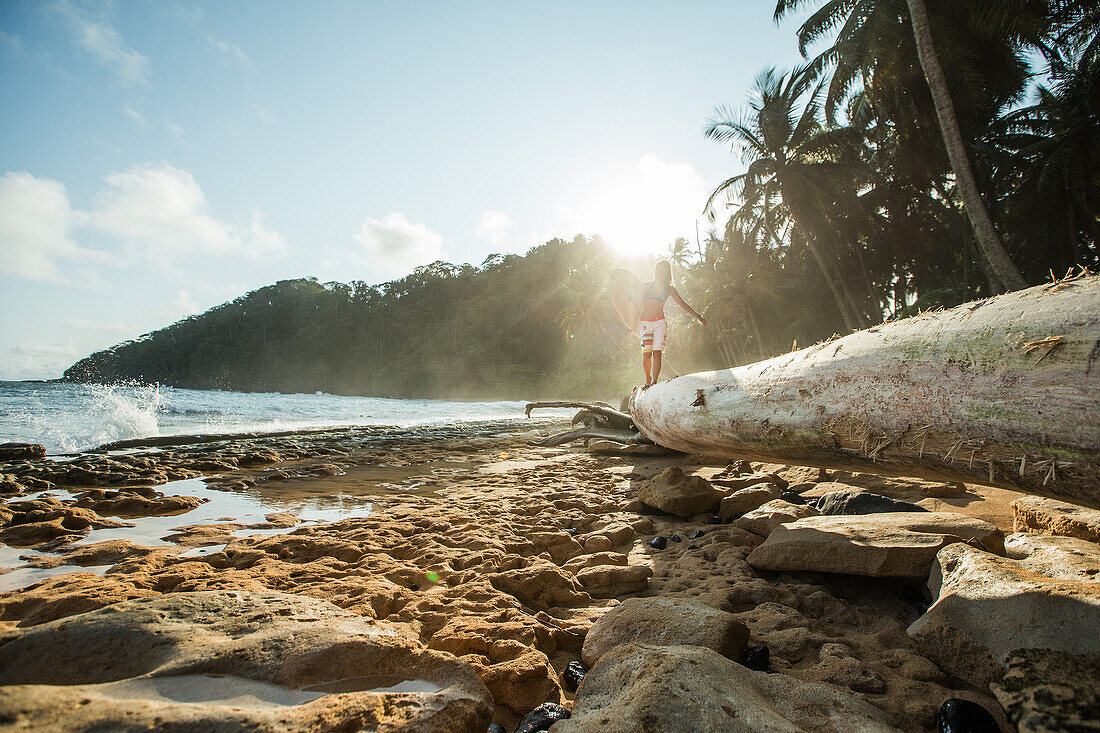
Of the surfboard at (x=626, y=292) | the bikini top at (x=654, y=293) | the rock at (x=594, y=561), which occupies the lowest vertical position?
the rock at (x=594, y=561)

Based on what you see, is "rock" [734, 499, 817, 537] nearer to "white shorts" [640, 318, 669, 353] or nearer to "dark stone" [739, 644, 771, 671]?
"dark stone" [739, 644, 771, 671]

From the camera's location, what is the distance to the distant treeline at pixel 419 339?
37.2 meters

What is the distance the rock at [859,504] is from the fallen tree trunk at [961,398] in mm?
377

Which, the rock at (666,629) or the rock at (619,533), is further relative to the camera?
the rock at (619,533)

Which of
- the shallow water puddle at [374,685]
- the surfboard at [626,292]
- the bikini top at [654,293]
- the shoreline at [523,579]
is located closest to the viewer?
the shallow water puddle at [374,685]

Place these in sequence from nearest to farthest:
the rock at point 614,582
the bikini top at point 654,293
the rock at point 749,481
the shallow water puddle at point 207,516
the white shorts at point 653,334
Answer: the rock at point 614,582 < the shallow water puddle at point 207,516 < the rock at point 749,481 < the white shorts at point 653,334 < the bikini top at point 654,293

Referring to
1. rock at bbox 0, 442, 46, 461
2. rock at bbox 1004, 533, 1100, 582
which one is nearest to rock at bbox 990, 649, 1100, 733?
rock at bbox 1004, 533, 1100, 582

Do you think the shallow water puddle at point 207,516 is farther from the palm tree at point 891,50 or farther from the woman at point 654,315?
the palm tree at point 891,50

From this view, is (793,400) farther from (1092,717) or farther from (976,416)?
(1092,717)

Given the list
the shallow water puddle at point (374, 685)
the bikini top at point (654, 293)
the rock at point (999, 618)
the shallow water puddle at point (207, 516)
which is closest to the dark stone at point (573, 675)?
the shallow water puddle at point (374, 685)

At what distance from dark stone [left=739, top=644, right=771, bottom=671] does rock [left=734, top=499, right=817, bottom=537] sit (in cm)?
119

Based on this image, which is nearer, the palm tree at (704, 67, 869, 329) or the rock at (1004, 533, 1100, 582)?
the rock at (1004, 533, 1100, 582)

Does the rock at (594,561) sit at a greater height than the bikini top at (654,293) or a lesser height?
lesser

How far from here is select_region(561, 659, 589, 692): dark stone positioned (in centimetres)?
143
